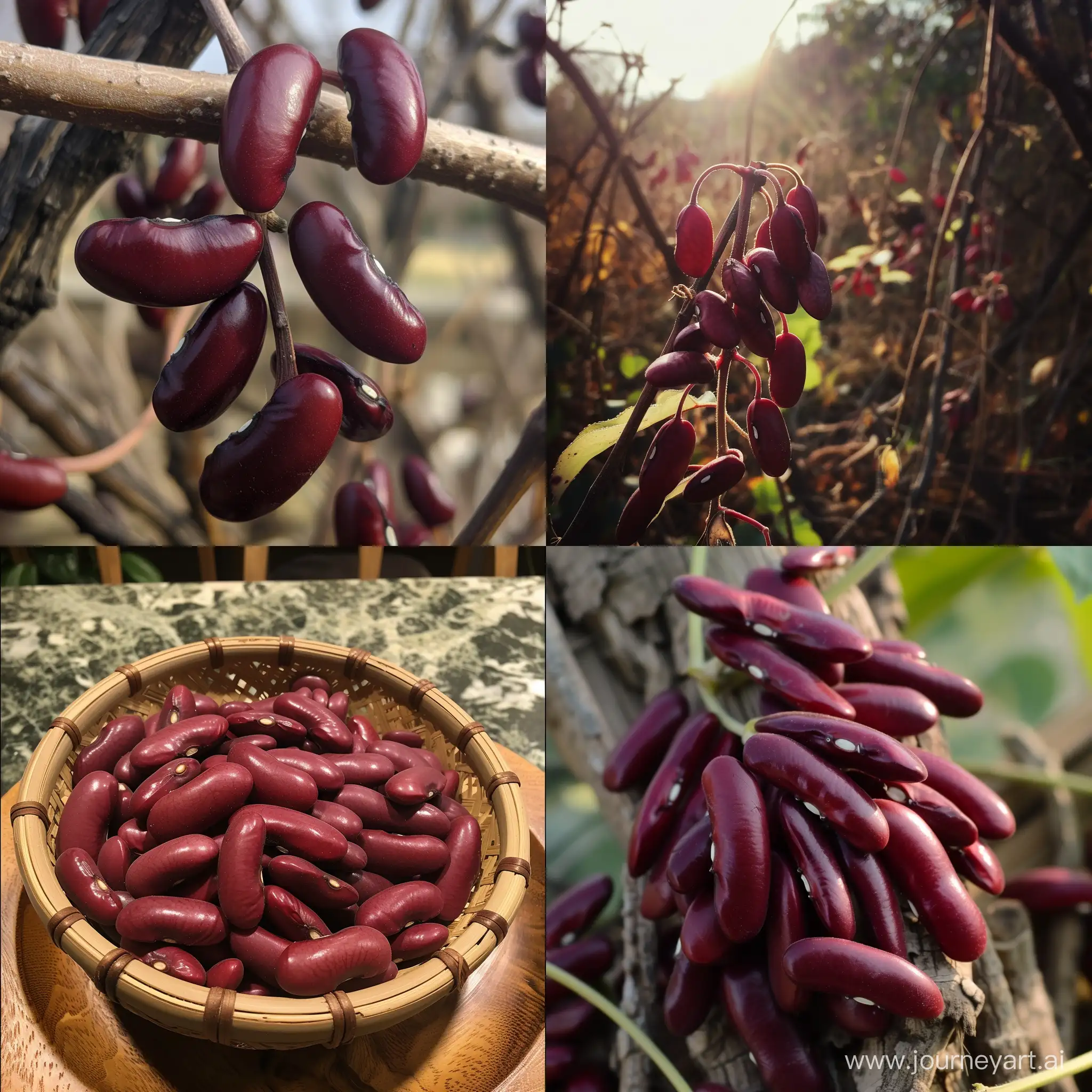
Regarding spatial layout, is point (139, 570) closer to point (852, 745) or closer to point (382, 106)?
point (382, 106)

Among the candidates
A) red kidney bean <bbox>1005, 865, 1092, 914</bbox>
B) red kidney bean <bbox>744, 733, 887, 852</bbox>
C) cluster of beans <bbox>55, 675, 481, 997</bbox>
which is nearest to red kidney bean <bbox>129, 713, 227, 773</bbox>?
cluster of beans <bbox>55, 675, 481, 997</bbox>

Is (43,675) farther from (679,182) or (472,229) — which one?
(679,182)

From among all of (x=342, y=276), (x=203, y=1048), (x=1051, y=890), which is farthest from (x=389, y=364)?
(x=1051, y=890)

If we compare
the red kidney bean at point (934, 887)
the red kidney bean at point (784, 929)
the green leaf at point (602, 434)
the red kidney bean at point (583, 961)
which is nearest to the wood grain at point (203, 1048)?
the red kidney bean at point (583, 961)

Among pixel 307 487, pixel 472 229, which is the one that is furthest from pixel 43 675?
pixel 472 229

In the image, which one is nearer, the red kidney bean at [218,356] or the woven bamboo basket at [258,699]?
the woven bamboo basket at [258,699]

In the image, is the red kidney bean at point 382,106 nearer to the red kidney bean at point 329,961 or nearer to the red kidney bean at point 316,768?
the red kidney bean at point 316,768

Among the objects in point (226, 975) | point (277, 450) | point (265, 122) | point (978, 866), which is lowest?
point (226, 975)
